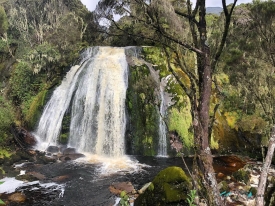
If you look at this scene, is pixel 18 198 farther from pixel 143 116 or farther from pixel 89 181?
pixel 143 116

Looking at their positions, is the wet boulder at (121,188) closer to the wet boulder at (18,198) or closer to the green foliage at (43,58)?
the wet boulder at (18,198)

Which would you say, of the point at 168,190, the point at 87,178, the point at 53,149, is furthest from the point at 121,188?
the point at 53,149

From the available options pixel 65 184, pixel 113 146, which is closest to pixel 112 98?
pixel 113 146

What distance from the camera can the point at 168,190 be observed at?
275 inches

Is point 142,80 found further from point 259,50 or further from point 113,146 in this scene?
point 259,50

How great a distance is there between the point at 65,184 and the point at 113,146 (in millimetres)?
4159

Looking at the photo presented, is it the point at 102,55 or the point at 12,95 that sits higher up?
the point at 102,55

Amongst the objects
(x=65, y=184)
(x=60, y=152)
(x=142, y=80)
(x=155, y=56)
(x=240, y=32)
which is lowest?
(x=65, y=184)

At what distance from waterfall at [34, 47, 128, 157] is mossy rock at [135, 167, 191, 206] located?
6217 mm

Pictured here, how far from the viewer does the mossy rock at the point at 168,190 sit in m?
6.88

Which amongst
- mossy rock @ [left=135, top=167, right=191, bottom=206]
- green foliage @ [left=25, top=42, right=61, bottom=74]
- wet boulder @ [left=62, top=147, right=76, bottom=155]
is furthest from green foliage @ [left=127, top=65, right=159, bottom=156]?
mossy rock @ [left=135, top=167, right=191, bottom=206]

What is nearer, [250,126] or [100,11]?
[100,11]

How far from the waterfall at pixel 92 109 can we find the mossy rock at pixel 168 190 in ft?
20.4

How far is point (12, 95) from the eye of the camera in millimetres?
17125
